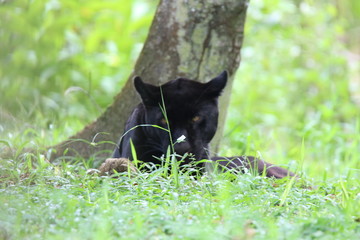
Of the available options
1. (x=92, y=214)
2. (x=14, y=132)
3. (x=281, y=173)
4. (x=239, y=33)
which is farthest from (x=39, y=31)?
(x=92, y=214)

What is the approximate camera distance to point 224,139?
200 inches

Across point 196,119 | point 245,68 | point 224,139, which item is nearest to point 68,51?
point 245,68

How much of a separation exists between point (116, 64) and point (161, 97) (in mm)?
4655

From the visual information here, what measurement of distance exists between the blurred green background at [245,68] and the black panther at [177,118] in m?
1.44

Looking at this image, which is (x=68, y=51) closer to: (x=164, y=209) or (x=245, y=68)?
(x=245, y=68)

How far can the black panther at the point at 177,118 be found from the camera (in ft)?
13.0

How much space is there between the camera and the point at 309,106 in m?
8.82

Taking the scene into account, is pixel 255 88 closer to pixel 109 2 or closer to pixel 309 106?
pixel 309 106

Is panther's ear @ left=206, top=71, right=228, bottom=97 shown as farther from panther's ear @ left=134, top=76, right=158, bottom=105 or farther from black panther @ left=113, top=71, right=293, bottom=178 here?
panther's ear @ left=134, top=76, right=158, bottom=105

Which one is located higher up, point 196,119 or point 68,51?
point 68,51

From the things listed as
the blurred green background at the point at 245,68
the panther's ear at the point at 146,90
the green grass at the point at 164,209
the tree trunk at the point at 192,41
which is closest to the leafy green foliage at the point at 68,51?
the blurred green background at the point at 245,68

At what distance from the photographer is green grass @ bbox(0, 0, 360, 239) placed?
2.34 metres

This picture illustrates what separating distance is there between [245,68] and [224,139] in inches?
164

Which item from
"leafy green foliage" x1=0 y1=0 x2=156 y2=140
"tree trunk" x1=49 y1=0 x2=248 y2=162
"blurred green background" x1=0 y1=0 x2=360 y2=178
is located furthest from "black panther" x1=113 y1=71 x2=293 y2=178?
"leafy green foliage" x1=0 y1=0 x2=156 y2=140
